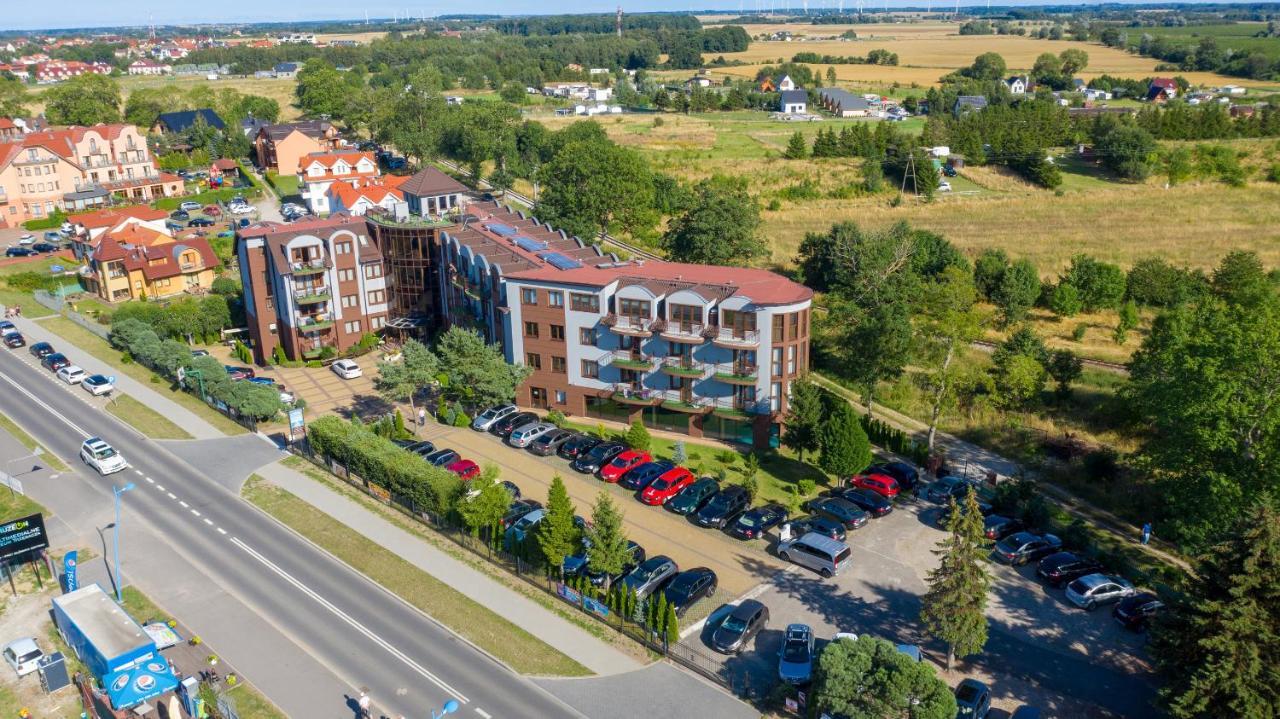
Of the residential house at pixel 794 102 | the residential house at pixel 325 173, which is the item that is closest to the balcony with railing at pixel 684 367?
the residential house at pixel 325 173

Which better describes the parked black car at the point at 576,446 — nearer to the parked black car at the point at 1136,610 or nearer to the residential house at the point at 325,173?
the parked black car at the point at 1136,610

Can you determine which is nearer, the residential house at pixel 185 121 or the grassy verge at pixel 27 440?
the grassy verge at pixel 27 440

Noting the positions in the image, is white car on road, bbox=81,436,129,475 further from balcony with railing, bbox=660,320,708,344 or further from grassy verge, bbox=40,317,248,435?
balcony with railing, bbox=660,320,708,344

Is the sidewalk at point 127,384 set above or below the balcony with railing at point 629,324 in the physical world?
below

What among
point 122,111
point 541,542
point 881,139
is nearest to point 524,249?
point 541,542

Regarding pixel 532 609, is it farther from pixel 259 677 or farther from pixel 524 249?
pixel 524 249
